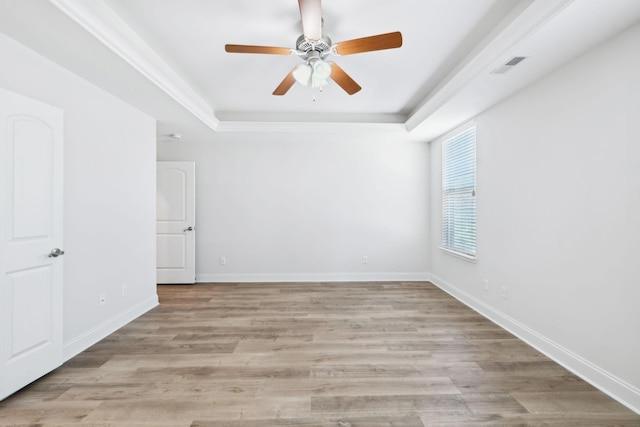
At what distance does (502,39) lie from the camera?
7.07 ft

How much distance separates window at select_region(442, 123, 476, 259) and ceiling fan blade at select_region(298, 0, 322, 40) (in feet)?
8.41

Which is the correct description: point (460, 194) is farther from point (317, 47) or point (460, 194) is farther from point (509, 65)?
point (317, 47)

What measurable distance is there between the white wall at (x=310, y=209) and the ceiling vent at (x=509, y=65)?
8.45ft

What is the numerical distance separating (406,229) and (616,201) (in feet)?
10.6

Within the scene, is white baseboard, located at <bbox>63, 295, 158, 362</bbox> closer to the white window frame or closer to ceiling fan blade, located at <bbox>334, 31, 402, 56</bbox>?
ceiling fan blade, located at <bbox>334, 31, 402, 56</bbox>

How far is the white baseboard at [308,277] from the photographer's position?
507 cm

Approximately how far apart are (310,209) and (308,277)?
1172 millimetres

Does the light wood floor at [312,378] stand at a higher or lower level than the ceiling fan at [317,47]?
lower

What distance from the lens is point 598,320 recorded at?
2100mm

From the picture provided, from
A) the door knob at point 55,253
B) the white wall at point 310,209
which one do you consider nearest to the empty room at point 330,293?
the door knob at point 55,253

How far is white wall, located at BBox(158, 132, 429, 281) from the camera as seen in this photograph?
506 centimetres

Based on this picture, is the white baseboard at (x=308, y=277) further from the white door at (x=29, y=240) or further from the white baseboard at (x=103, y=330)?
the white door at (x=29, y=240)

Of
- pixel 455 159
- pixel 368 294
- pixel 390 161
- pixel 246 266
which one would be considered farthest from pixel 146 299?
pixel 455 159

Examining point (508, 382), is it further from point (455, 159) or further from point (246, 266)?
point (246, 266)
